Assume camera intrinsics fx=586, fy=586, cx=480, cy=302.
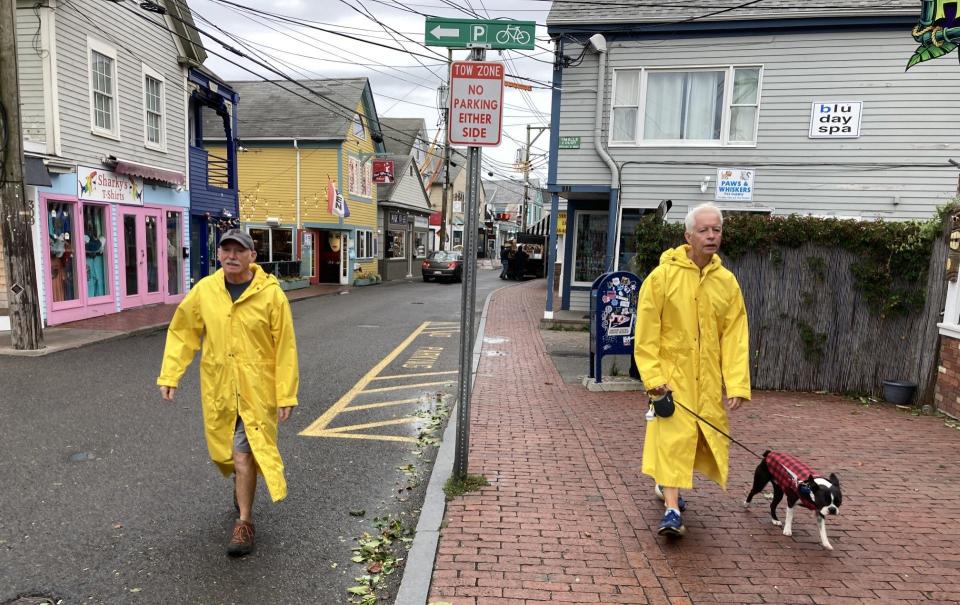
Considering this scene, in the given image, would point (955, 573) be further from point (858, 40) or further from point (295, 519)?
point (858, 40)

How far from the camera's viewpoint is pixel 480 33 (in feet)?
12.9

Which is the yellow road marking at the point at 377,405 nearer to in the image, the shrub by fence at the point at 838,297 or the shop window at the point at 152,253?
the shrub by fence at the point at 838,297

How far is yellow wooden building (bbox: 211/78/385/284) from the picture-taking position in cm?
2320

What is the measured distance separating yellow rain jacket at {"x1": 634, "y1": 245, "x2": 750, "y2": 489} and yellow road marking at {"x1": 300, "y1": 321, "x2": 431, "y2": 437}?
340 centimetres

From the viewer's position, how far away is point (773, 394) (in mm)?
7168

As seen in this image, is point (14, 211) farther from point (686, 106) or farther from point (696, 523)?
point (686, 106)

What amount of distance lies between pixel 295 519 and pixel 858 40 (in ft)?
40.3

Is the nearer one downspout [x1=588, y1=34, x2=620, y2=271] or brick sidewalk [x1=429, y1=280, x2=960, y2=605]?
brick sidewalk [x1=429, y1=280, x2=960, y2=605]

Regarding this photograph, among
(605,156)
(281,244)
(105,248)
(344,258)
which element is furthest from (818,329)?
(281,244)

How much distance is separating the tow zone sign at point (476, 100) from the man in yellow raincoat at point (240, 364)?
156cm

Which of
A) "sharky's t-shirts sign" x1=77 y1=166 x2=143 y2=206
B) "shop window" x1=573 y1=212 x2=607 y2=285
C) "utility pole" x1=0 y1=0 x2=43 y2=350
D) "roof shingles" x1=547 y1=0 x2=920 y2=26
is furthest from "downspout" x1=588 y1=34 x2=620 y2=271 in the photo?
"sharky's t-shirts sign" x1=77 y1=166 x2=143 y2=206

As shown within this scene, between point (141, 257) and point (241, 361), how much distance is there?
12.5m

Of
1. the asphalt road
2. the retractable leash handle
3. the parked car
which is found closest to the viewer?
the asphalt road

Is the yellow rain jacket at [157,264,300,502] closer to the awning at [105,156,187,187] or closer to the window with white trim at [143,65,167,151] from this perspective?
the awning at [105,156,187,187]
